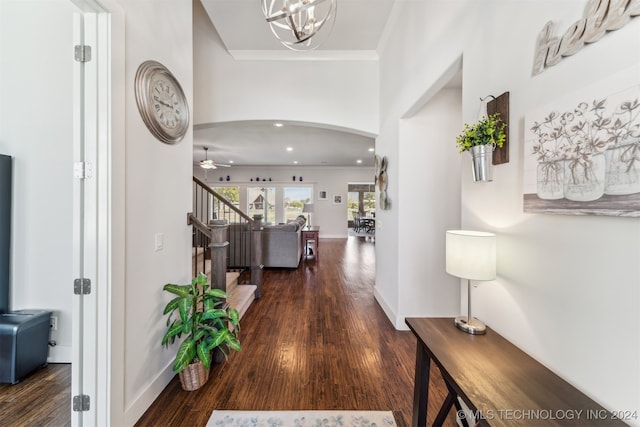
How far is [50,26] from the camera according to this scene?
6.98 feet

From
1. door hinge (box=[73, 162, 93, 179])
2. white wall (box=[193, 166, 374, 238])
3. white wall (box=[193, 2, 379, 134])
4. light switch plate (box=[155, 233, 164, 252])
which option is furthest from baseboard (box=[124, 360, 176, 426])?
white wall (box=[193, 166, 374, 238])

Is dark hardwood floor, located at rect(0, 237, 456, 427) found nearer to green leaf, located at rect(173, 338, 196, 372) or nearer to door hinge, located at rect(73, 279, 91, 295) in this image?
green leaf, located at rect(173, 338, 196, 372)

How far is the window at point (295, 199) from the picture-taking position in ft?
33.3

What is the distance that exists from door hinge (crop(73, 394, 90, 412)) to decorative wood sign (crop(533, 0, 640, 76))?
2.88m

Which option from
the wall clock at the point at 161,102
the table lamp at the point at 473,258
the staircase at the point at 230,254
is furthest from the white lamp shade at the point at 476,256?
the wall clock at the point at 161,102

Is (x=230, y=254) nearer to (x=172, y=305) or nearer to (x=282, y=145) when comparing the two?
(x=282, y=145)

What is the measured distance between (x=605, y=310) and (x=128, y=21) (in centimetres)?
277

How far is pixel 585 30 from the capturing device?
0.88 meters

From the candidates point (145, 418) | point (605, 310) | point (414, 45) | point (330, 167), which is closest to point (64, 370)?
point (145, 418)

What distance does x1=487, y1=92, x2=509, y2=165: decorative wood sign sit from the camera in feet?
4.18

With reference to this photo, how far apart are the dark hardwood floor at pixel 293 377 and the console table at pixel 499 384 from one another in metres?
0.64

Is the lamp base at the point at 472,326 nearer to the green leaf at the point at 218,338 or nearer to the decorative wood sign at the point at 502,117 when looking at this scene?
the decorative wood sign at the point at 502,117

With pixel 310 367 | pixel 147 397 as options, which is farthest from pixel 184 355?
pixel 310 367

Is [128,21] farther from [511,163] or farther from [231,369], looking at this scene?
[231,369]
